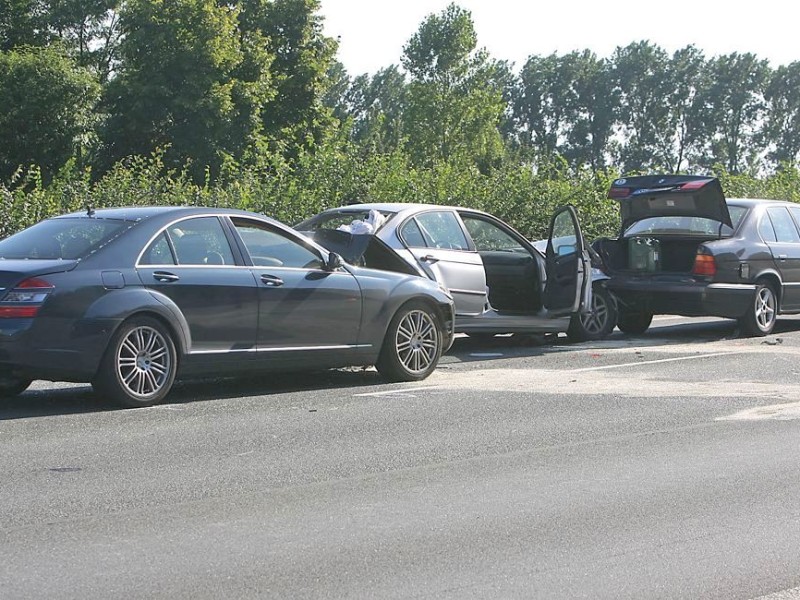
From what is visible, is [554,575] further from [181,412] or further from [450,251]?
[450,251]

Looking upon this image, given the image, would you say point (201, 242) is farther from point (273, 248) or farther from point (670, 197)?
point (670, 197)

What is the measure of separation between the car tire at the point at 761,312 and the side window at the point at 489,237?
3.37 m

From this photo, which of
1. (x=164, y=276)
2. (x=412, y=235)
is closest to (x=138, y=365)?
(x=164, y=276)

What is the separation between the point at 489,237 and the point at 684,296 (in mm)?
2705

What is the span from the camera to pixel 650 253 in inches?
623

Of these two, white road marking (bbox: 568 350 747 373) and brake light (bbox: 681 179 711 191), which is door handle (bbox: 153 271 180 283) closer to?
white road marking (bbox: 568 350 747 373)

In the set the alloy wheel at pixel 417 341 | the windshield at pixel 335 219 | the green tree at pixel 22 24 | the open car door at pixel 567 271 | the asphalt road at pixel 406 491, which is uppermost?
the green tree at pixel 22 24

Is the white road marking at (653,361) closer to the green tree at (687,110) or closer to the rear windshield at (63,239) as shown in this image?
the rear windshield at (63,239)

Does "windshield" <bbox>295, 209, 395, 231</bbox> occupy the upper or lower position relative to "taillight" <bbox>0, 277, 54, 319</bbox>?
upper

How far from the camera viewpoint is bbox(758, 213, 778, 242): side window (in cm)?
1616

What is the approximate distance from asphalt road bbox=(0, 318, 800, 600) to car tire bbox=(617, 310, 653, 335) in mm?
4869

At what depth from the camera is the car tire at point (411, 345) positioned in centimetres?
1114

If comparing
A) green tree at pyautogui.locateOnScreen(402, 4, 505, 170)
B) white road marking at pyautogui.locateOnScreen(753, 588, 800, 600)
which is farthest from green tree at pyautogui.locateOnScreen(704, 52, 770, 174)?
white road marking at pyautogui.locateOnScreen(753, 588, 800, 600)

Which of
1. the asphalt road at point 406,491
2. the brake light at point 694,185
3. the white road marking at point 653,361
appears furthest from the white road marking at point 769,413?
the brake light at point 694,185
